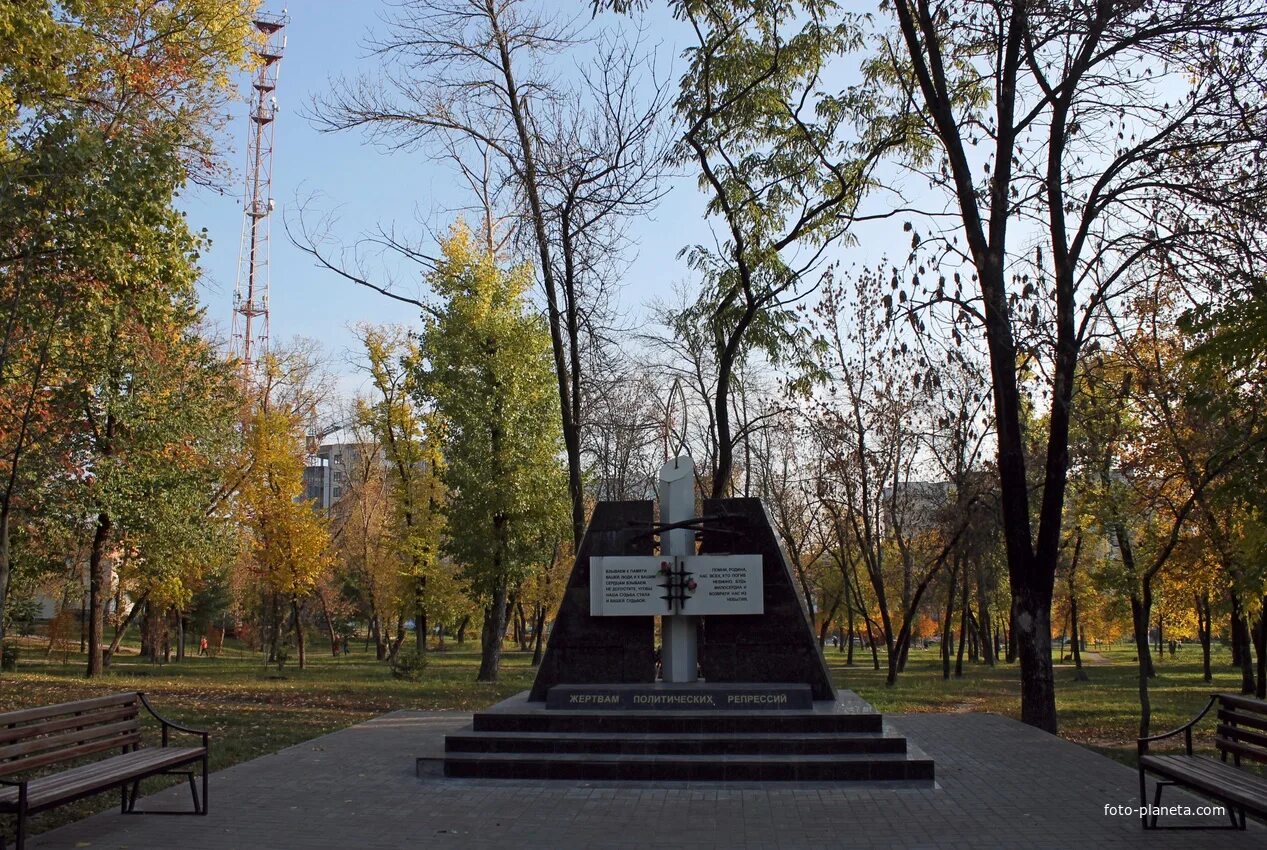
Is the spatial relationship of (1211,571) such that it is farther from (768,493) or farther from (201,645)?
(201,645)

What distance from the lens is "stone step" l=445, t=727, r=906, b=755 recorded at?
921 centimetres

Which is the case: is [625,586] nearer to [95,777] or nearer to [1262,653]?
[95,777]

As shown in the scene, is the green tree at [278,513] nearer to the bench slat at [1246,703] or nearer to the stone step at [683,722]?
the stone step at [683,722]

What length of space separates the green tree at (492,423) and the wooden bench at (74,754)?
14630 mm

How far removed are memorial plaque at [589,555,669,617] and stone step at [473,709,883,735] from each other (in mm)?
1416

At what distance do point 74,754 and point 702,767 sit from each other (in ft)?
16.5

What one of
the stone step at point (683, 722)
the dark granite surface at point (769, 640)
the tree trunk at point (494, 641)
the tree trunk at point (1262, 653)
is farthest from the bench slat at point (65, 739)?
the tree trunk at point (1262, 653)

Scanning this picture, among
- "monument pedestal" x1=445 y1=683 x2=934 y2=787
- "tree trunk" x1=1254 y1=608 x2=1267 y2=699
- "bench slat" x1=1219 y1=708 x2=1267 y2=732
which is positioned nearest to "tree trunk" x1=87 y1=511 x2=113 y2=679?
"monument pedestal" x1=445 y1=683 x2=934 y2=787

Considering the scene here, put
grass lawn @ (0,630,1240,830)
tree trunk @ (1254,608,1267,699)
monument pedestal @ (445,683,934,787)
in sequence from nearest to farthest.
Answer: monument pedestal @ (445,683,934,787) → grass lawn @ (0,630,1240,830) → tree trunk @ (1254,608,1267,699)

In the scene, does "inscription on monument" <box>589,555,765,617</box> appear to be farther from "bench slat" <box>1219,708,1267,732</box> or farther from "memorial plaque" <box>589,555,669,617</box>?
"bench slat" <box>1219,708,1267,732</box>

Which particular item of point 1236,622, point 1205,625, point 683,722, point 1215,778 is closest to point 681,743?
point 683,722

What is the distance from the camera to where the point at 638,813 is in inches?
310

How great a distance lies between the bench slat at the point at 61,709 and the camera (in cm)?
641

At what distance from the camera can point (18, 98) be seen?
38.4ft
